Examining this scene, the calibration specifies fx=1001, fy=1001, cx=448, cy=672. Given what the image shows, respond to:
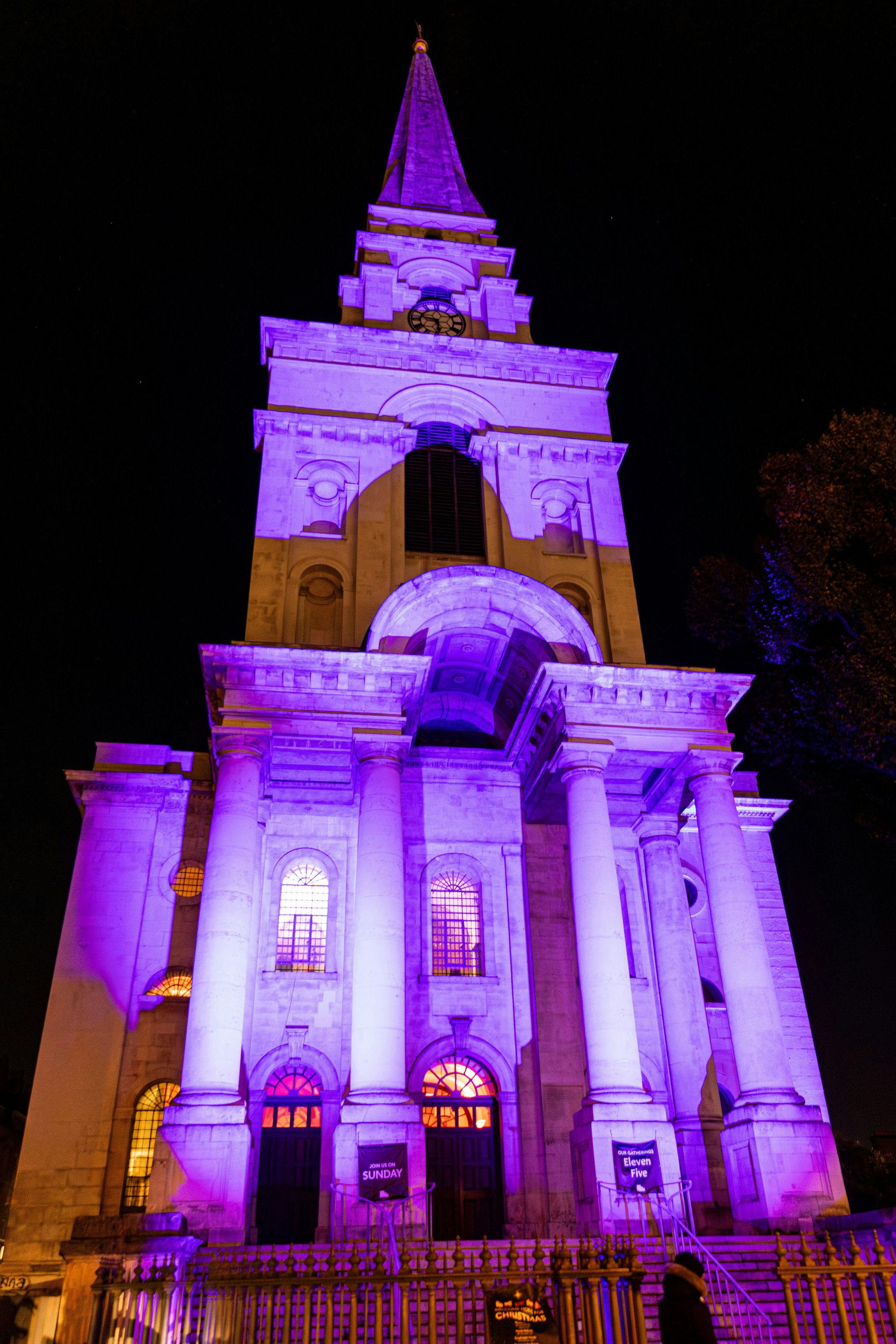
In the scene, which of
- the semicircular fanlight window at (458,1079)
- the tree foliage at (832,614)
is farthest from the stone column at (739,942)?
the semicircular fanlight window at (458,1079)

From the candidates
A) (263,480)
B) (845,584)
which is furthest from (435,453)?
(845,584)

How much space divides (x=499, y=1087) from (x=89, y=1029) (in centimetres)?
1002

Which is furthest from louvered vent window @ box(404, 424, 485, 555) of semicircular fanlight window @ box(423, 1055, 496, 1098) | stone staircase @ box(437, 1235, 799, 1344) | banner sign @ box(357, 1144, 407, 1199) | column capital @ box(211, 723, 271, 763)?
stone staircase @ box(437, 1235, 799, 1344)

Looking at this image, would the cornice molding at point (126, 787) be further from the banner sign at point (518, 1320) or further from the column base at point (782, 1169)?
the banner sign at point (518, 1320)

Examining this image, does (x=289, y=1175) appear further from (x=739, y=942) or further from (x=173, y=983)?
(x=739, y=942)

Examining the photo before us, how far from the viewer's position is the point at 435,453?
30594 mm

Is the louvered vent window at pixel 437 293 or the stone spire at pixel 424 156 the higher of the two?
the stone spire at pixel 424 156

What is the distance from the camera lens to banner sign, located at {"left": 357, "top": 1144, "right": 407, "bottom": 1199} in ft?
58.4

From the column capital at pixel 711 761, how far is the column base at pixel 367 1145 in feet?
33.3

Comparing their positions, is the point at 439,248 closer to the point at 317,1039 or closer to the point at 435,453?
the point at 435,453

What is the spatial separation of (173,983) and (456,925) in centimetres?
729

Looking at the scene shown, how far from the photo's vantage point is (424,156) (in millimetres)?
41938

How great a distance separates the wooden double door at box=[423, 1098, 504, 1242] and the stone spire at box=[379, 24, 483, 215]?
31053 mm

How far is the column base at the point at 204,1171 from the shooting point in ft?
57.1
